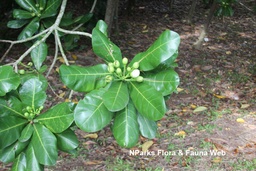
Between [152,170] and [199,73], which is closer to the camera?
[152,170]

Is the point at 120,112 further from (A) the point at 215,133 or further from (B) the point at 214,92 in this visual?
(B) the point at 214,92

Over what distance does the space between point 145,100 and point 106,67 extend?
0.77 ft

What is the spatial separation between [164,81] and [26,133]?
613 millimetres

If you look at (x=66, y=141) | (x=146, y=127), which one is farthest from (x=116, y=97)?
(x=66, y=141)

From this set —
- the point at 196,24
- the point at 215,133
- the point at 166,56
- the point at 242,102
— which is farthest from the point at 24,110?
the point at 196,24

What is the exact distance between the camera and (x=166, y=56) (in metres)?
1.37

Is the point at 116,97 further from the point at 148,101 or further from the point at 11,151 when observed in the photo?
the point at 11,151

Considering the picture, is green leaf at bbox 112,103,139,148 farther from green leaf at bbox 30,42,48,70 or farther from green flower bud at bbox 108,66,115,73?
green leaf at bbox 30,42,48,70

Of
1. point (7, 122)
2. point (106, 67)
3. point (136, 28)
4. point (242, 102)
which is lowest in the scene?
point (242, 102)

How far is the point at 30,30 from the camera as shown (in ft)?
8.20

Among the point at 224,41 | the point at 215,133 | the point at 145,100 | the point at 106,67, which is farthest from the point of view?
the point at 224,41

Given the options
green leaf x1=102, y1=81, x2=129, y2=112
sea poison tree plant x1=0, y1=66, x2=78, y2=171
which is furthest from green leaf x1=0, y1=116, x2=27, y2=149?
green leaf x1=102, y1=81, x2=129, y2=112

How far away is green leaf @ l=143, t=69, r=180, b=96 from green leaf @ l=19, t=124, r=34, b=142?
0.52 meters

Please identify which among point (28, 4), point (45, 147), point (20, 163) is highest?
point (28, 4)
